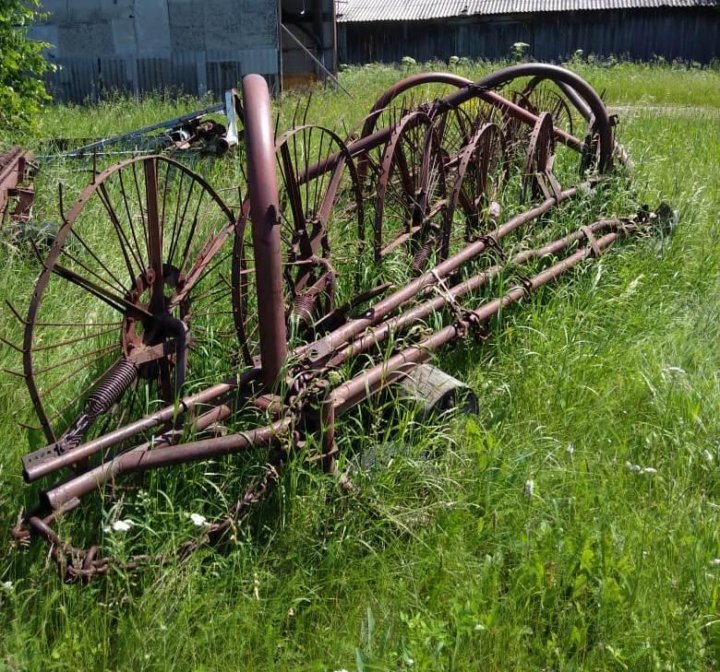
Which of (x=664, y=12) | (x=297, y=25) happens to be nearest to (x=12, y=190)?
(x=297, y=25)

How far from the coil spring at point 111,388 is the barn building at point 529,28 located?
23.5 meters

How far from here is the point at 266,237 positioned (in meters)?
2.40

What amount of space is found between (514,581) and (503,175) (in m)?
3.08

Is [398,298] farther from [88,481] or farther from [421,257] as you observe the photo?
[88,481]

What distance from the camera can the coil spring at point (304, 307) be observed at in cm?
307

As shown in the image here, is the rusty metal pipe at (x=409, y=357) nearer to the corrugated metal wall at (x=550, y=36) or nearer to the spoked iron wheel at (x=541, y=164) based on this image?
the spoked iron wheel at (x=541, y=164)

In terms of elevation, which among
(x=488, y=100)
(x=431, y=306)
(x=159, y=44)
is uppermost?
(x=159, y=44)

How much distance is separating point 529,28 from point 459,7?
2397 mm

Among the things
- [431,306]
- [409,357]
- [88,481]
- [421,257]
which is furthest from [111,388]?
[421,257]

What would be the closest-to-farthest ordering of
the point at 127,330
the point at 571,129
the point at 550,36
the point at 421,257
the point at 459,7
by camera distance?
the point at 127,330
the point at 421,257
the point at 571,129
the point at 550,36
the point at 459,7

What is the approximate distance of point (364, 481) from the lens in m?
2.58

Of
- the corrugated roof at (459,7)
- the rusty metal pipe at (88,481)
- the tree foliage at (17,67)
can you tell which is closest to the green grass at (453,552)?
the rusty metal pipe at (88,481)

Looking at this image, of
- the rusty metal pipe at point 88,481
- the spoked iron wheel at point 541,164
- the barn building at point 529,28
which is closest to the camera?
the rusty metal pipe at point 88,481

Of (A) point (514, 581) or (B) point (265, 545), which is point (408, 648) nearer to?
(A) point (514, 581)
